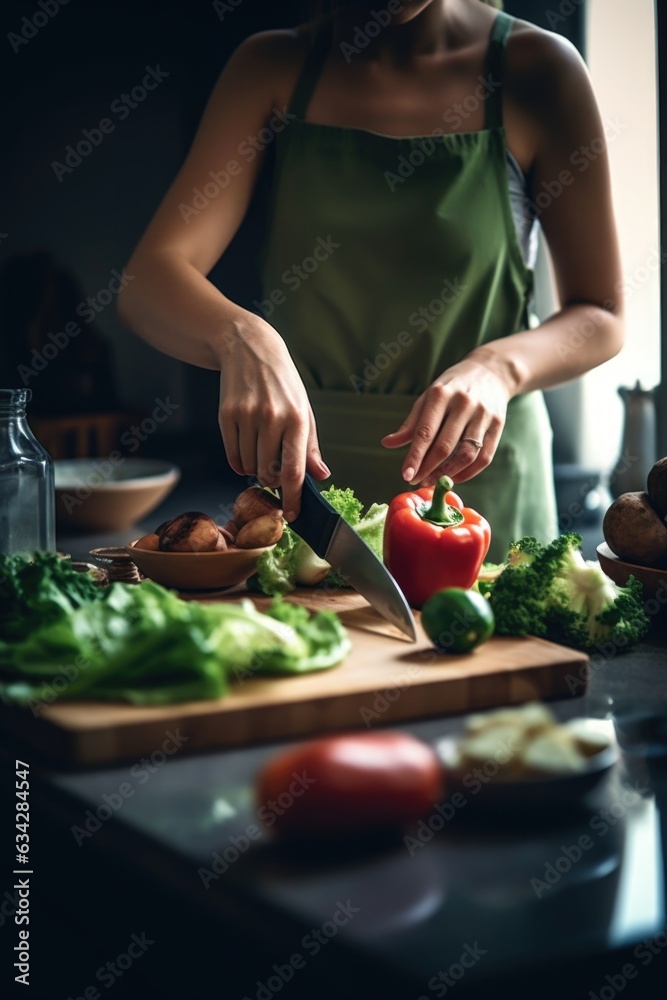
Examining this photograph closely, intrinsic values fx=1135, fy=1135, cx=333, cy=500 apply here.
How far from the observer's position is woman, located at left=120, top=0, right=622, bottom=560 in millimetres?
1932

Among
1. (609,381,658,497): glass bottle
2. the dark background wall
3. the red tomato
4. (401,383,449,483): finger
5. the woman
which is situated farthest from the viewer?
the dark background wall

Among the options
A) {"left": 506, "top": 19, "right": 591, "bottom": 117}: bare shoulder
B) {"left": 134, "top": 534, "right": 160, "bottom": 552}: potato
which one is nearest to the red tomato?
{"left": 134, "top": 534, "right": 160, "bottom": 552}: potato

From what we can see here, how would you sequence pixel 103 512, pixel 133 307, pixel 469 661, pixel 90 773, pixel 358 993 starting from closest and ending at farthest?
pixel 358 993 → pixel 90 773 → pixel 469 661 → pixel 133 307 → pixel 103 512

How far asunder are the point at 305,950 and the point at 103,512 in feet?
6.06

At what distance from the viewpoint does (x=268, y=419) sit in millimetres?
1434

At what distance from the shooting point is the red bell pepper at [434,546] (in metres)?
1.46

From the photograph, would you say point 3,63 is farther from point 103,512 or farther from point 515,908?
point 515,908

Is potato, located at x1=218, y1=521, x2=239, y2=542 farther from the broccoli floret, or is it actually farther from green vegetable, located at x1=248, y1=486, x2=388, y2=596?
the broccoli floret

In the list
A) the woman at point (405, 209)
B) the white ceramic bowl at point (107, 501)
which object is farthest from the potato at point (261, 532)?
the white ceramic bowl at point (107, 501)

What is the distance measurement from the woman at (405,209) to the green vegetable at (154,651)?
0.85m

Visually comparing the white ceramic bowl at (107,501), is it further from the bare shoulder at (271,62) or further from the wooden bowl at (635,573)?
the wooden bowl at (635,573)

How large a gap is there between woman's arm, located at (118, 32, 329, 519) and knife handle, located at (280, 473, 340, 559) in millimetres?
14

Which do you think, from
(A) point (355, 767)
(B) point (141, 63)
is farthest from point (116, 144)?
(A) point (355, 767)

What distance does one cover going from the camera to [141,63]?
3781 millimetres
